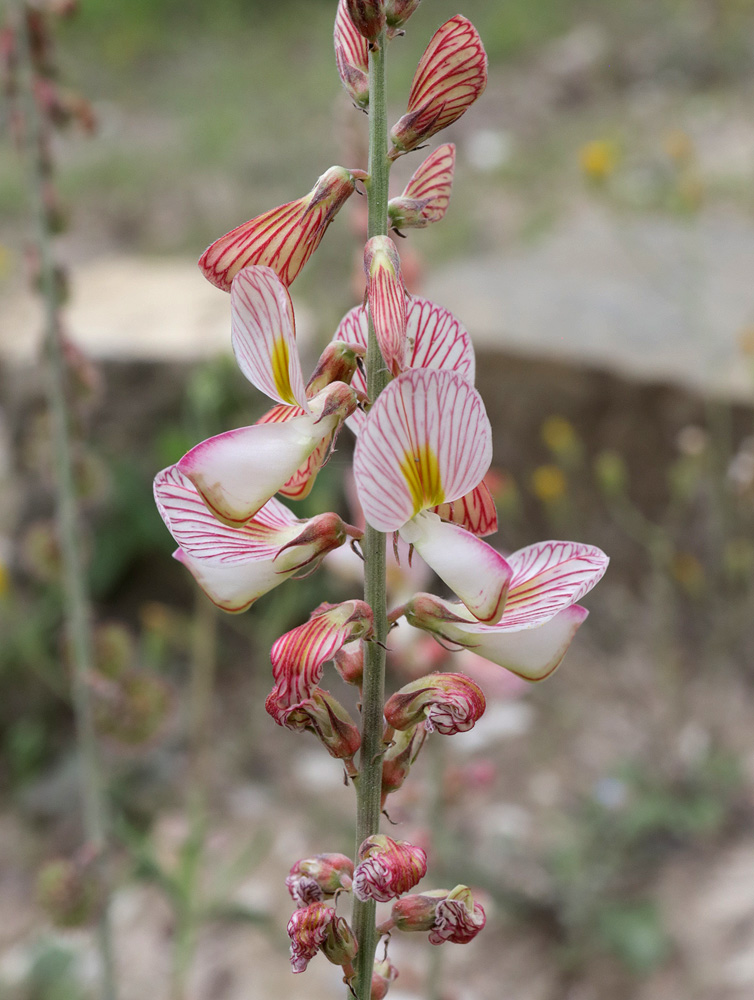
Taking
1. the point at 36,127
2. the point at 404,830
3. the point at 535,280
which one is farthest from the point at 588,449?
the point at 36,127

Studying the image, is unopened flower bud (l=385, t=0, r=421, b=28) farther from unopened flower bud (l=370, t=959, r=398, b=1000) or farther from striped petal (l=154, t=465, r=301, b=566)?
unopened flower bud (l=370, t=959, r=398, b=1000)

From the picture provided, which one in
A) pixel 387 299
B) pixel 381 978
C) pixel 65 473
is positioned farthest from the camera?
pixel 65 473

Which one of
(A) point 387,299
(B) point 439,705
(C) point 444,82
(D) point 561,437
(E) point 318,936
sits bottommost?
(D) point 561,437

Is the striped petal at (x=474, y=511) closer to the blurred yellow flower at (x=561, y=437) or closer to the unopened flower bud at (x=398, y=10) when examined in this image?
the unopened flower bud at (x=398, y=10)

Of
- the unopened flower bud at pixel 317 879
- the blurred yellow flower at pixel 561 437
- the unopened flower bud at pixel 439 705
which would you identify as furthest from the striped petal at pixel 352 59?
the blurred yellow flower at pixel 561 437

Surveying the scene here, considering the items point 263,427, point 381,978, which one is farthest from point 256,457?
point 381,978

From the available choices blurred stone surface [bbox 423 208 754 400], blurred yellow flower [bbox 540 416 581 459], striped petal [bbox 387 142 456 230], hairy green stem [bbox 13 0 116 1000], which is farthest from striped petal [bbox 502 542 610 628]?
blurred stone surface [bbox 423 208 754 400]

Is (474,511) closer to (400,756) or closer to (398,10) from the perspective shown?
(400,756)
